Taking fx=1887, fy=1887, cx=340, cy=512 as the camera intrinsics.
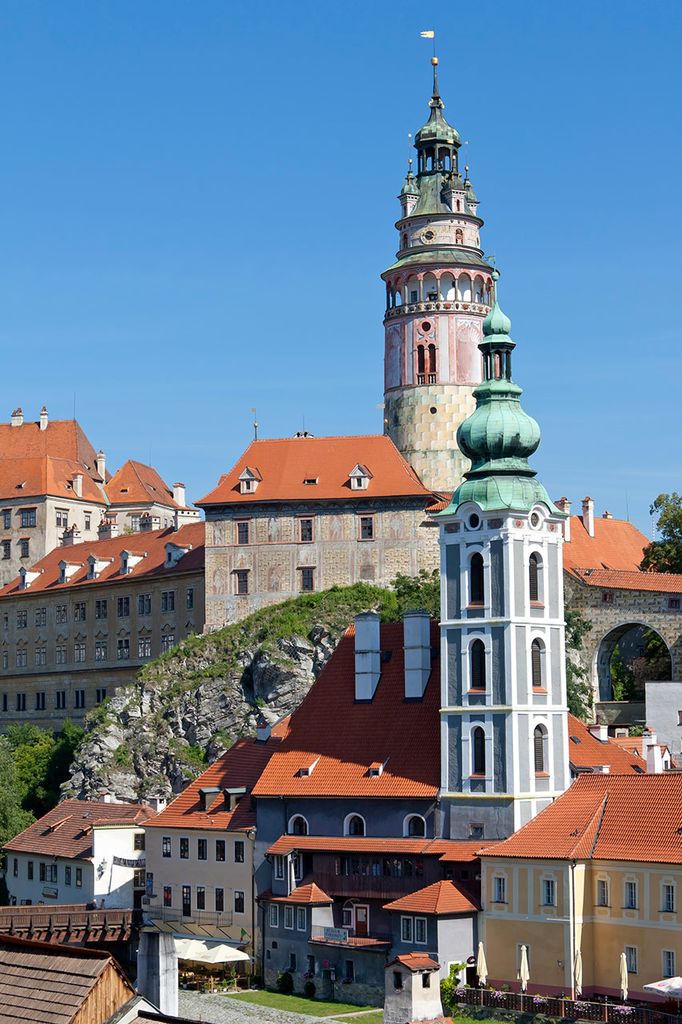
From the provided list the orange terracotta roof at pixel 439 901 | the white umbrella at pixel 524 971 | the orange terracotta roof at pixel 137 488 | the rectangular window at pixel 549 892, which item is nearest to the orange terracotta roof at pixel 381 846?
the orange terracotta roof at pixel 439 901

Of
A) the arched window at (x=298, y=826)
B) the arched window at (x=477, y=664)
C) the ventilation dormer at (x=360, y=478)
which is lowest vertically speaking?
the arched window at (x=298, y=826)

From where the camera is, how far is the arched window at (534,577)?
56.8m

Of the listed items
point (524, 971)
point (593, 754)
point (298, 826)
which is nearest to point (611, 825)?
point (524, 971)

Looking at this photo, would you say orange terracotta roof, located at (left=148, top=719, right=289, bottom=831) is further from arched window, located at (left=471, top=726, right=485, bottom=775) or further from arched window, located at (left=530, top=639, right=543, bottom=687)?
arched window, located at (left=530, top=639, right=543, bottom=687)

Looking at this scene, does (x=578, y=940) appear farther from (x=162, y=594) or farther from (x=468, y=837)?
(x=162, y=594)

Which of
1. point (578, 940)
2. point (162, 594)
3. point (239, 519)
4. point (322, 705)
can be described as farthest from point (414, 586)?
point (578, 940)

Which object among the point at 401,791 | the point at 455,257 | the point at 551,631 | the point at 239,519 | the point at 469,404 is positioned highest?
the point at 455,257

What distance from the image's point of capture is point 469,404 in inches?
3489

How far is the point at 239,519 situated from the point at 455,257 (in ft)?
53.8

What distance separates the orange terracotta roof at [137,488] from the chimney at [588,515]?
29867 millimetres

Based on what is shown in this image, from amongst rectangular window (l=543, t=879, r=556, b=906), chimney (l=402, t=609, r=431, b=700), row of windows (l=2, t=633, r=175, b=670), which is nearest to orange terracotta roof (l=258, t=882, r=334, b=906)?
chimney (l=402, t=609, r=431, b=700)

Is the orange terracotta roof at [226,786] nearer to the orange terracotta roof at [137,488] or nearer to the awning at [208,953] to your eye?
the awning at [208,953]

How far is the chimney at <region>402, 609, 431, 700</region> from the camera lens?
193 ft

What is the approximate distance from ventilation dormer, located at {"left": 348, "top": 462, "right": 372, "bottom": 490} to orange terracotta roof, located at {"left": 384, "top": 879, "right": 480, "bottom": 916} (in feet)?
108
